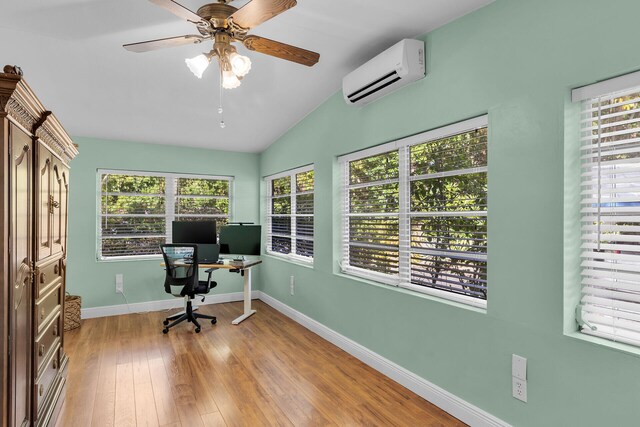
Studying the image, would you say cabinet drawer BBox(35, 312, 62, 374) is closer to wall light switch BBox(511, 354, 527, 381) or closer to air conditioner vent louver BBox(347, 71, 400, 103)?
wall light switch BBox(511, 354, 527, 381)

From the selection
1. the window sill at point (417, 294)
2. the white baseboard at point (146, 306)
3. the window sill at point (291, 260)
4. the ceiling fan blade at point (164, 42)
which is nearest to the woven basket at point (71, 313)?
the white baseboard at point (146, 306)

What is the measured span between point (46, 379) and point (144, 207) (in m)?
3.17

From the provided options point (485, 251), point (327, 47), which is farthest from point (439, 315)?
point (327, 47)

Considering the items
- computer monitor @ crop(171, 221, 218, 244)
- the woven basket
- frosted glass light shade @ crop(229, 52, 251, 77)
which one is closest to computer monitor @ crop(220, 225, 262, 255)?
computer monitor @ crop(171, 221, 218, 244)

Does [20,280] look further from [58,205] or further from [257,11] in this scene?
[257,11]

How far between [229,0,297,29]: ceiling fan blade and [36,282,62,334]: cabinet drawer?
1.82m

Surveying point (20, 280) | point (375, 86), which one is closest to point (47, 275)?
point (20, 280)

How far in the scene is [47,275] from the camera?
218cm

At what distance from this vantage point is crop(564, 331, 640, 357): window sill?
1611 mm

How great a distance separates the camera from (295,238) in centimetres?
487

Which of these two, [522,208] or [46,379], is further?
[46,379]

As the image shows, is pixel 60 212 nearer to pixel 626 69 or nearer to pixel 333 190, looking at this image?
pixel 333 190

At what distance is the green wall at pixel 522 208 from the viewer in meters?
1.71

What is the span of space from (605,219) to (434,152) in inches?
46.7
